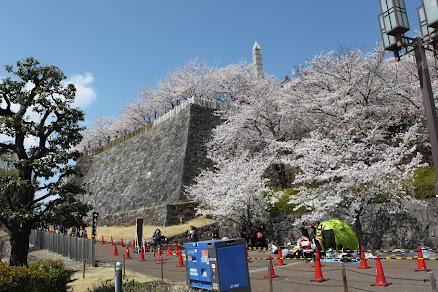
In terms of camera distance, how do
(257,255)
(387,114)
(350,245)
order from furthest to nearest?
(387,114), (257,255), (350,245)

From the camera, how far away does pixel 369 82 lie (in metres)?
19.7

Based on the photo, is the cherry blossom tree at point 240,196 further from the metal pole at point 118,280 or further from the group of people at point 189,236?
the metal pole at point 118,280

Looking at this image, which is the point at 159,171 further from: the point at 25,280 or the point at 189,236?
the point at 25,280

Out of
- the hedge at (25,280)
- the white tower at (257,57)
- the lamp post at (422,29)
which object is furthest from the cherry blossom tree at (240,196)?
the white tower at (257,57)

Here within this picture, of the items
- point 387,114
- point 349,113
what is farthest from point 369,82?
point 349,113

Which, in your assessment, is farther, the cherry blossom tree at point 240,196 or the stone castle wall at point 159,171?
the stone castle wall at point 159,171

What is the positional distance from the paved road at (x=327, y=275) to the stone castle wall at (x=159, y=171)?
1106 centimetres

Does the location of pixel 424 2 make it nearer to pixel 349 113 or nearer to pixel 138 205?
pixel 349 113

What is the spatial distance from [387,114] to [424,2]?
13.0 meters

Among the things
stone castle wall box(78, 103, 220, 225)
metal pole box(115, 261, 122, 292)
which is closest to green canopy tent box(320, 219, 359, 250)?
metal pole box(115, 261, 122, 292)

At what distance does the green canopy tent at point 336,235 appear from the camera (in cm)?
1323

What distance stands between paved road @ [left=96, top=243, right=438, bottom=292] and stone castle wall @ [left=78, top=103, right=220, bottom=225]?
36.3 ft

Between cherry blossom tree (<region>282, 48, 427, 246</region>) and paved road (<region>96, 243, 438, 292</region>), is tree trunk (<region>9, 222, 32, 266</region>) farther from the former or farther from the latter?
cherry blossom tree (<region>282, 48, 427, 246</region>)

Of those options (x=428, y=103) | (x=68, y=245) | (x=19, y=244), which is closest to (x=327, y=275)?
(x=428, y=103)
